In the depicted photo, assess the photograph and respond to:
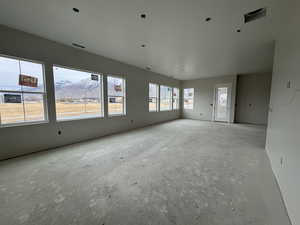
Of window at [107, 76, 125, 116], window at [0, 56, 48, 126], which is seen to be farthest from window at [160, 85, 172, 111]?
window at [0, 56, 48, 126]

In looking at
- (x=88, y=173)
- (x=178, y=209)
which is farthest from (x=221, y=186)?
(x=88, y=173)

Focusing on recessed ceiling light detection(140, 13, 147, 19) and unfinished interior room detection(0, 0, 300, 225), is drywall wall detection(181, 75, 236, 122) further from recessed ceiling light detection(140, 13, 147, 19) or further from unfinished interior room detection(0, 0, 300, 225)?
recessed ceiling light detection(140, 13, 147, 19)

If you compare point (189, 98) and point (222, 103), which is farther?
point (189, 98)

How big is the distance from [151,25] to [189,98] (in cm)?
704

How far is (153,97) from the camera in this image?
6941mm

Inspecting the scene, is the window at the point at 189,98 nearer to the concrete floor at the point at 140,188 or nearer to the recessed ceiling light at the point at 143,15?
the concrete floor at the point at 140,188

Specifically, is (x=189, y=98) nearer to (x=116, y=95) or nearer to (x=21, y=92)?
(x=116, y=95)

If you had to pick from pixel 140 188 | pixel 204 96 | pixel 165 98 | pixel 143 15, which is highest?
pixel 143 15

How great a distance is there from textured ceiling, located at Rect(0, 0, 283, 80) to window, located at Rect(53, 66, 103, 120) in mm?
817

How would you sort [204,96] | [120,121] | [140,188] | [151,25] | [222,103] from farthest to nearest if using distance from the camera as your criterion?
1. [204,96]
2. [222,103]
3. [120,121]
4. [151,25]
5. [140,188]

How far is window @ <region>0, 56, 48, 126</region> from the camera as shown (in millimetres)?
2725

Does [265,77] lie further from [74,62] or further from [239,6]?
[74,62]

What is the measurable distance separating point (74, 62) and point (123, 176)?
134 inches

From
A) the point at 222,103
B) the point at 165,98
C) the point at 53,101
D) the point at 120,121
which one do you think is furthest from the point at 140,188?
the point at 222,103
